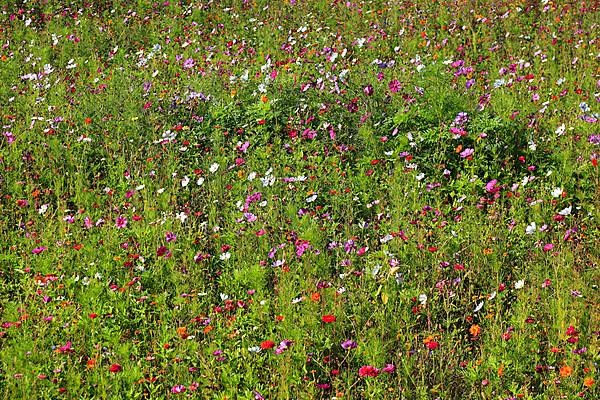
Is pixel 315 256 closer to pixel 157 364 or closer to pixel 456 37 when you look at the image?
pixel 157 364

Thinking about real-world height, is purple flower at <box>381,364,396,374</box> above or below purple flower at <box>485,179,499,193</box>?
below

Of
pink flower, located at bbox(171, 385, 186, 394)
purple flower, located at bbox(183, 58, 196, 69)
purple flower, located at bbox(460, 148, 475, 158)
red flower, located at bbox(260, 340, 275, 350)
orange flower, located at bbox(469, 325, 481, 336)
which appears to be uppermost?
purple flower, located at bbox(183, 58, 196, 69)

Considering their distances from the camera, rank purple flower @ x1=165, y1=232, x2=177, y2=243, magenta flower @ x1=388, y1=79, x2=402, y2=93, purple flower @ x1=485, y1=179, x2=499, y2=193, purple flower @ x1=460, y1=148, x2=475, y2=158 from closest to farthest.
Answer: purple flower @ x1=165, y1=232, x2=177, y2=243, purple flower @ x1=485, y1=179, x2=499, y2=193, purple flower @ x1=460, y1=148, x2=475, y2=158, magenta flower @ x1=388, y1=79, x2=402, y2=93

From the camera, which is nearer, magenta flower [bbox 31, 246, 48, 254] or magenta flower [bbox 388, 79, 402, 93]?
magenta flower [bbox 31, 246, 48, 254]

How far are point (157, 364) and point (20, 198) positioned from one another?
220 cm

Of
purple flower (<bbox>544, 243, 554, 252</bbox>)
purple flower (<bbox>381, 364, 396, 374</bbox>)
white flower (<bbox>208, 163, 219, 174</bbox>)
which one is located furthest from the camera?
white flower (<bbox>208, 163, 219, 174</bbox>)

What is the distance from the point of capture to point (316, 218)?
4.34 meters

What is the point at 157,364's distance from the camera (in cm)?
351

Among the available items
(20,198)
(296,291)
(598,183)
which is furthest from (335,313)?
(20,198)

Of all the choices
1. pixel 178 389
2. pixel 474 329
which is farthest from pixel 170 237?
pixel 474 329

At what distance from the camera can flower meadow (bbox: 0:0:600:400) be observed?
3307mm

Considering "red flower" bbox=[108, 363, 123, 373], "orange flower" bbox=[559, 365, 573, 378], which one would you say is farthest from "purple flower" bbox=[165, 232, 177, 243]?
"orange flower" bbox=[559, 365, 573, 378]

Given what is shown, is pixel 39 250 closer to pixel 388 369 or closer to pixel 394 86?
pixel 388 369

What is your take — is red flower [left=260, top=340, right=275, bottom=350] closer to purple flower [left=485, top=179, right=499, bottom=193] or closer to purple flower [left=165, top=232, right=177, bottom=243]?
purple flower [left=165, top=232, right=177, bottom=243]
